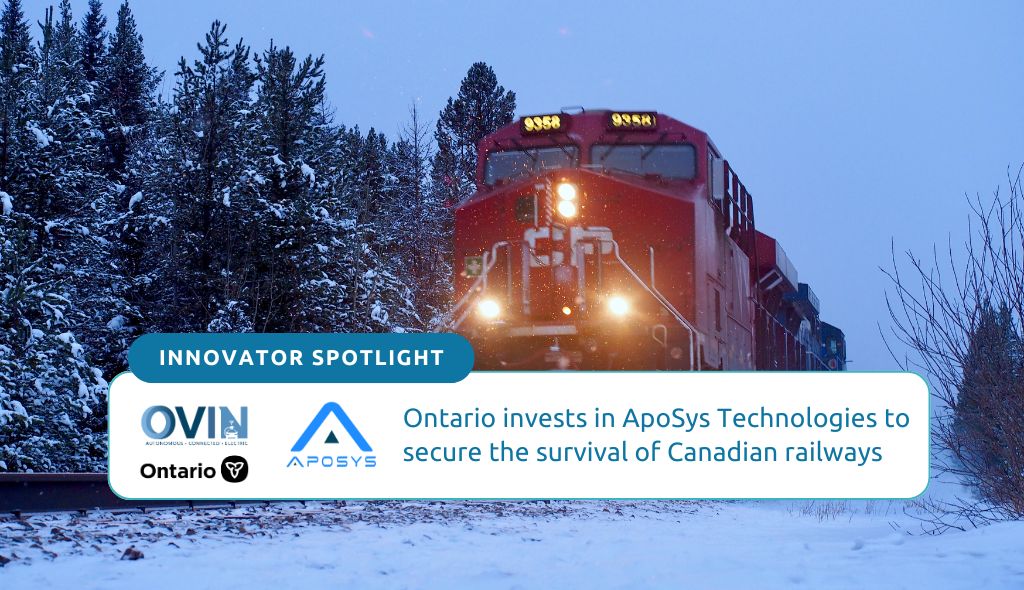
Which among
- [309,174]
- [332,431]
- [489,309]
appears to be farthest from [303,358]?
[309,174]

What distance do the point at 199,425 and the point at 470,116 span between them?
125ft

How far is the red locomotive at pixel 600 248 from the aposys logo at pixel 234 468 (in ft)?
14.7

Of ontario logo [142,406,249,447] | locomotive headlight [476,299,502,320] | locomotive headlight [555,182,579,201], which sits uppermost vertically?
locomotive headlight [555,182,579,201]

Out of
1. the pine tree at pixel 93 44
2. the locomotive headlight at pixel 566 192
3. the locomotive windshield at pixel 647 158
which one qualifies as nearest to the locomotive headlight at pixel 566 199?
the locomotive headlight at pixel 566 192

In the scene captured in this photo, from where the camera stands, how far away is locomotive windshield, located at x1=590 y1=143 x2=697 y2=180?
1208 centimetres

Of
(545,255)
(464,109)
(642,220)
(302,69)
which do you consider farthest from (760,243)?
(464,109)

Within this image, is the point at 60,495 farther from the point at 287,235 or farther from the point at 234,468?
the point at 287,235

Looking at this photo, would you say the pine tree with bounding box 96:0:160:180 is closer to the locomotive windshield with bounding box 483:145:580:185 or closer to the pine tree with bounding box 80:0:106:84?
the pine tree with bounding box 80:0:106:84

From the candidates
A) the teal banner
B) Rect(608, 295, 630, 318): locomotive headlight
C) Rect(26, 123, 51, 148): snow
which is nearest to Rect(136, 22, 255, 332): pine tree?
Rect(26, 123, 51, 148): snow

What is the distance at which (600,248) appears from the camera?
11.2m

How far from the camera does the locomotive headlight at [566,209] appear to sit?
11.2 metres

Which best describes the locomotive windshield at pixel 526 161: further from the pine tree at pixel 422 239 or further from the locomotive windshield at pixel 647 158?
the pine tree at pixel 422 239

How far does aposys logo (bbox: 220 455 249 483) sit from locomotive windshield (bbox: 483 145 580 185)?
6485 millimetres

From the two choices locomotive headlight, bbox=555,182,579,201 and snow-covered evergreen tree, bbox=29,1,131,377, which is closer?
locomotive headlight, bbox=555,182,579,201
